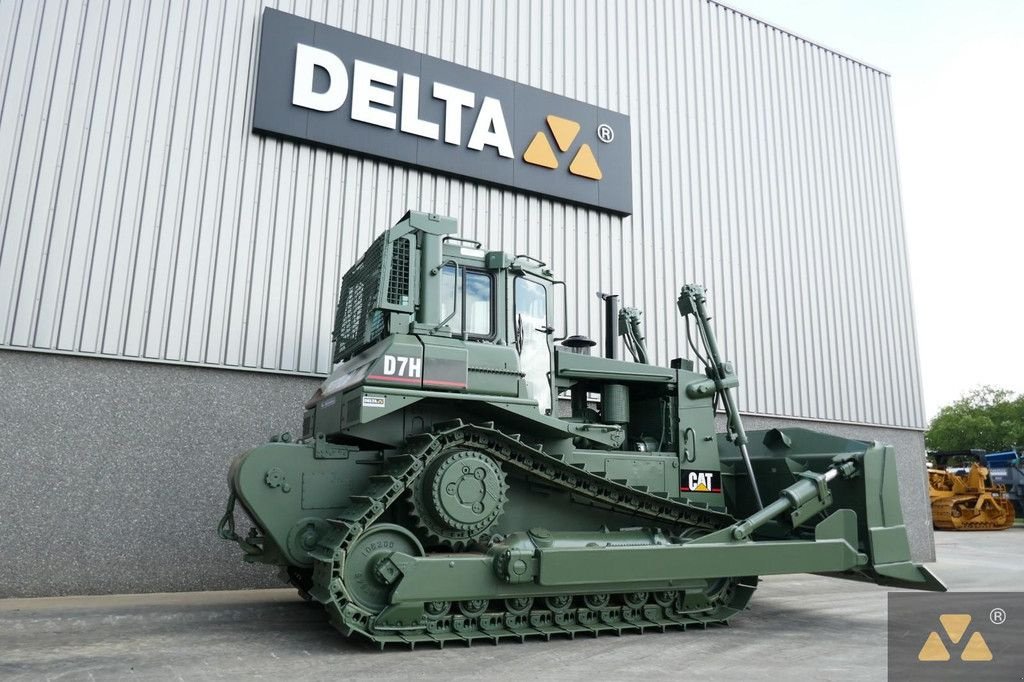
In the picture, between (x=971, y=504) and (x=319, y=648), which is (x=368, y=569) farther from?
(x=971, y=504)

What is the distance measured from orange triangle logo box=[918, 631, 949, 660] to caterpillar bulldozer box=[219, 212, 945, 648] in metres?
0.68

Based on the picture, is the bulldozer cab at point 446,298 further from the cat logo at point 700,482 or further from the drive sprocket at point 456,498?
the cat logo at point 700,482

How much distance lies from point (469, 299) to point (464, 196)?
14.8ft

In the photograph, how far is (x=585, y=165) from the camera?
468 inches

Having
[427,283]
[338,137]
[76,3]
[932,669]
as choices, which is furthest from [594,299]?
[76,3]

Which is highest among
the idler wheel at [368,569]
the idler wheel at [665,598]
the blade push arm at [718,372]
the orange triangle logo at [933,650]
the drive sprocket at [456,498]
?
the blade push arm at [718,372]

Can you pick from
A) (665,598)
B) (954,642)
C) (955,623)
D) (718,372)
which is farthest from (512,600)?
(955,623)

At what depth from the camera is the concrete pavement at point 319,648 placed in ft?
16.0

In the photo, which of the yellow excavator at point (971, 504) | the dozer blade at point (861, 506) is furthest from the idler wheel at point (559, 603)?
the yellow excavator at point (971, 504)

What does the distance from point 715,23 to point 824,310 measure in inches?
249

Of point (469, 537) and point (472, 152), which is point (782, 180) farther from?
point (469, 537)

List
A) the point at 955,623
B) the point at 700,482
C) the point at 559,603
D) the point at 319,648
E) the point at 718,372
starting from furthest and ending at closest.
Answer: the point at 718,372
the point at 700,482
the point at 955,623
the point at 559,603
the point at 319,648

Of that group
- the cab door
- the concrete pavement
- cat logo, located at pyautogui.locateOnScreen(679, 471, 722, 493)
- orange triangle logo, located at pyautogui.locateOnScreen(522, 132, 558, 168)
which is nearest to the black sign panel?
orange triangle logo, located at pyautogui.locateOnScreen(522, 132, 558, 168)

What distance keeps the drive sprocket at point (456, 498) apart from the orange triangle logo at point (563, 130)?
733 cm
